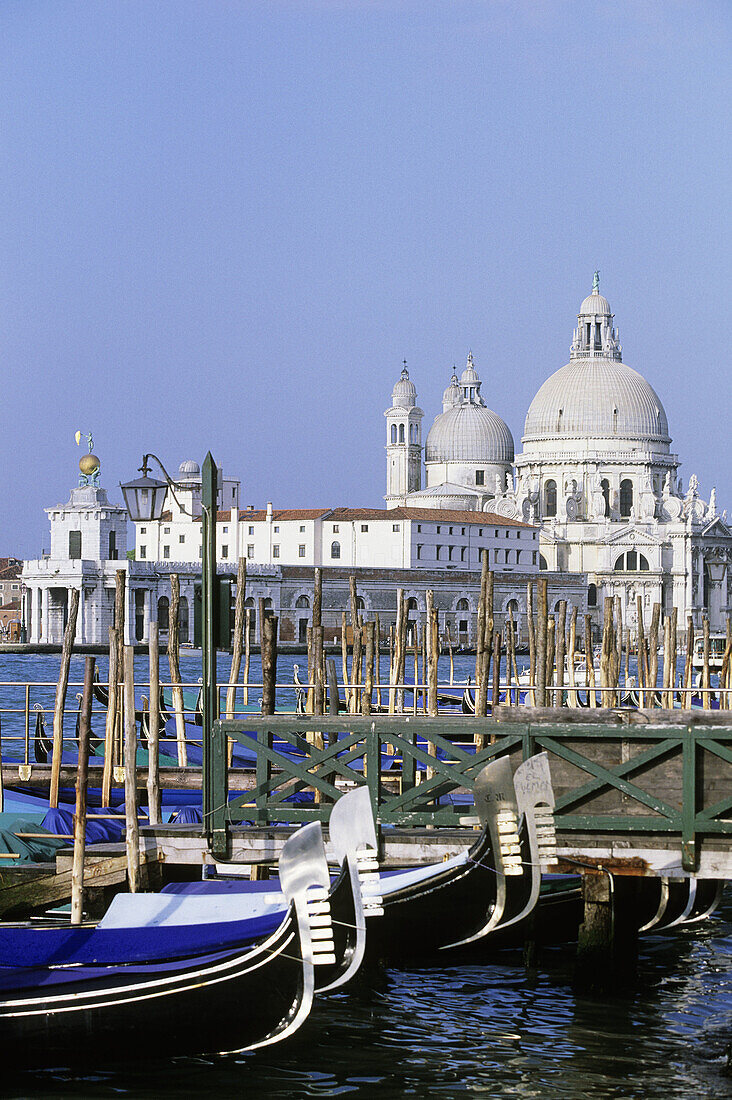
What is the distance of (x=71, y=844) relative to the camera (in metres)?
8.96

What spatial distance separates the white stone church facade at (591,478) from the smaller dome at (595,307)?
68 mm

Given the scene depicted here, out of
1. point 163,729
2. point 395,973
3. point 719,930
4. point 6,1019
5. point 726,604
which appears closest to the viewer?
point 6,1019

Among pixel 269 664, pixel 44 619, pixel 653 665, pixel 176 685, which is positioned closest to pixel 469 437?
pixel 44 619

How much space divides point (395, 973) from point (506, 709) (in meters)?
1.71

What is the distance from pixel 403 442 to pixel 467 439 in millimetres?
3005

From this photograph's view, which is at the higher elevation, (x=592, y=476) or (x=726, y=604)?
(x=592, y=476)

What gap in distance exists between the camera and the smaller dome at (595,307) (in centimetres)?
8094

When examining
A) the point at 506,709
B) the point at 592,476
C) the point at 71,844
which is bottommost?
the point at 71,844

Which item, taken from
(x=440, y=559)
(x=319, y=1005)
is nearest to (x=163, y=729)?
(x=319, y=1005)

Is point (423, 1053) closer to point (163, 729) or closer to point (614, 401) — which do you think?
point (163, 729)

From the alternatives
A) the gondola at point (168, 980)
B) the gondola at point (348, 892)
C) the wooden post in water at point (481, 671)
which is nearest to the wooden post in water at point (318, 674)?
the wooden post in water at point (481, 671)

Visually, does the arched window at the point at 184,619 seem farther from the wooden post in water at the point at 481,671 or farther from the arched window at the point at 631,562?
the wooden post in water at the point at 481,671

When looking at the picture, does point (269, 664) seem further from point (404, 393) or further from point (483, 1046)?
point (404, 393)

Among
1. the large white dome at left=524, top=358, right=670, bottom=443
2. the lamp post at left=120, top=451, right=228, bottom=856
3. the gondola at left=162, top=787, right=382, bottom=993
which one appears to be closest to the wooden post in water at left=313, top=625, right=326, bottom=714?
the lamp post at left=120, top=451, right=228, bottom=856
